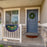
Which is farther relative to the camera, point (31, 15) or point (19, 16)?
point (19, 16)

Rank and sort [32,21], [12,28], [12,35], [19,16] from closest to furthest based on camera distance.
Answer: [12,28]
[12,35]
[32,21]
[19,16]

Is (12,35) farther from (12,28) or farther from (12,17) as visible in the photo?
(12,17)

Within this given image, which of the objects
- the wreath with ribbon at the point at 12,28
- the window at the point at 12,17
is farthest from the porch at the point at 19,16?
the wreath with ribbon at the point at 12,28

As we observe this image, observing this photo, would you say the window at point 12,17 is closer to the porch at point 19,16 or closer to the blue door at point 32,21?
the porch at point 19,16

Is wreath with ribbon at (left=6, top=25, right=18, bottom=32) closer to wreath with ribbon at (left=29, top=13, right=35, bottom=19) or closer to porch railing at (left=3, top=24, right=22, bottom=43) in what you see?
porch railing at (left=3, top=24, right=22, bottom=43)

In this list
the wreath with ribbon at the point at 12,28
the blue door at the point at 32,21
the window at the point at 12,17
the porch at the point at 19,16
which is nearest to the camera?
the wreath with ribbon at the point at 12,28

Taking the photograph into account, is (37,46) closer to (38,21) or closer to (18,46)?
(18,46)

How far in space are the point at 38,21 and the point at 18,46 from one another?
2402 millimetres

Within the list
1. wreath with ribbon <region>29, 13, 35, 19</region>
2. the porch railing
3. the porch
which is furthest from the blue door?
the porch railing

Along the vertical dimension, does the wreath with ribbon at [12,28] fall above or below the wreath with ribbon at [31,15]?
below

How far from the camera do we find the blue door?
3.95 metres

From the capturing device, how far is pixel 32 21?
13.1ft

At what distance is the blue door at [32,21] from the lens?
13.0 ft

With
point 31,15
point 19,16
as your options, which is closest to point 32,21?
point 31,15
